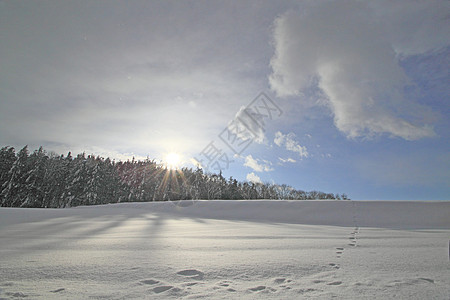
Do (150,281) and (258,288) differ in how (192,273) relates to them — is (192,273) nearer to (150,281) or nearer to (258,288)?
(150,281)

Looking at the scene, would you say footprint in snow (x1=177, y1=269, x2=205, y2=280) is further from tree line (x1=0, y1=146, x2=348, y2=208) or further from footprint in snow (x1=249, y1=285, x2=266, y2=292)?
tree line (x1=0, y1=146, x2=348, y2=208)

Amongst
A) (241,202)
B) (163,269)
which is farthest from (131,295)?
(241,202)

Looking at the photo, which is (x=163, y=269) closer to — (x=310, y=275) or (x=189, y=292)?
(x=189, y=292)

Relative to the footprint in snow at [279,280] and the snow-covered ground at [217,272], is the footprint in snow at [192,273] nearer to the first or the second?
the snow-covered ground at [217,272]

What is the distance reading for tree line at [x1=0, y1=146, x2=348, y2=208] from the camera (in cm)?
3544

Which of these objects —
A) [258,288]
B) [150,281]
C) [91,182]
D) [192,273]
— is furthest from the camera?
[91,182]

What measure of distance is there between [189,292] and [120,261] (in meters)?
1.15

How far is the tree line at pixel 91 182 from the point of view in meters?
35.4

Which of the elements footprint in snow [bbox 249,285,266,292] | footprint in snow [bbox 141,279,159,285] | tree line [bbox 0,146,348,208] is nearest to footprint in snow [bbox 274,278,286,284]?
footprint in snow [bbox 249,285,266,292]

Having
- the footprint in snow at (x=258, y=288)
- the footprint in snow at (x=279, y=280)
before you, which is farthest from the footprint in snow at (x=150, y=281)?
the footprint in snow at (x=279, y=280)

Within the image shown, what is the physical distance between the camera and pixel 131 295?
5.37 feet

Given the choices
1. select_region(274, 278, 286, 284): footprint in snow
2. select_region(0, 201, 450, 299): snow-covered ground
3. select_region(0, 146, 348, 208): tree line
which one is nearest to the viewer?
select_region(0, 201, 450, 299): snow-covered ground

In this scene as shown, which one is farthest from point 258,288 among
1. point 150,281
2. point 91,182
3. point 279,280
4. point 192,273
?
point 91,182

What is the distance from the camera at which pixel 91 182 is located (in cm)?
4128
